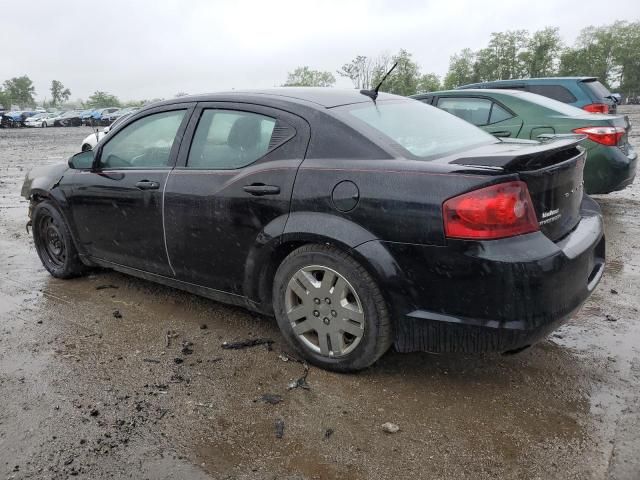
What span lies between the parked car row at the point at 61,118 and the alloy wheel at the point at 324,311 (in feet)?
146

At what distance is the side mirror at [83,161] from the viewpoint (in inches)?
166

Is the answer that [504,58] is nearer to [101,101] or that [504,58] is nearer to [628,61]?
[628,61]

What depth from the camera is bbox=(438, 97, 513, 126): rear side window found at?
660 centimetres

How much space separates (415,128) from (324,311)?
1231mm

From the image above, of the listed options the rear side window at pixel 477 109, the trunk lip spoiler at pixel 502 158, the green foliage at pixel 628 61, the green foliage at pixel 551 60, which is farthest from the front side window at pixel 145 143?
the green foliage at pixel 628 61

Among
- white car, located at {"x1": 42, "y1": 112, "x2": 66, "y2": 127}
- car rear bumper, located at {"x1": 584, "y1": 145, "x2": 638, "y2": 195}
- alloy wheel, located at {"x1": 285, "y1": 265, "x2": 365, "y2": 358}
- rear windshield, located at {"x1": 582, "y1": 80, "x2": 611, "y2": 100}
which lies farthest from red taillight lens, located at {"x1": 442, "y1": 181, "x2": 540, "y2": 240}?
white car, located at {"x1": 42, "y1": 112, "x2": 66, "y2": 127}

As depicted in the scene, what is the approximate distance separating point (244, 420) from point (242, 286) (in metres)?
0.93

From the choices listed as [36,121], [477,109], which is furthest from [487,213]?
[36,121]

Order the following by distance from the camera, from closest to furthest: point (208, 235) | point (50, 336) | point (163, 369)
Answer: point (163, 369), point (208, 235), point (50, 336)

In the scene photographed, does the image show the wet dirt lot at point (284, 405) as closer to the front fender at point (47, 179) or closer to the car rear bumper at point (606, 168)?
the front fender at point (47, 179)

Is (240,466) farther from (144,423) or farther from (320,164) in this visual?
(320,164)

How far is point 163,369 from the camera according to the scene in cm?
313

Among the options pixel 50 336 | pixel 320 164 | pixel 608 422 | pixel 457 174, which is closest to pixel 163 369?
pixel 50 336

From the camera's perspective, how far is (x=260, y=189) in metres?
3.10
